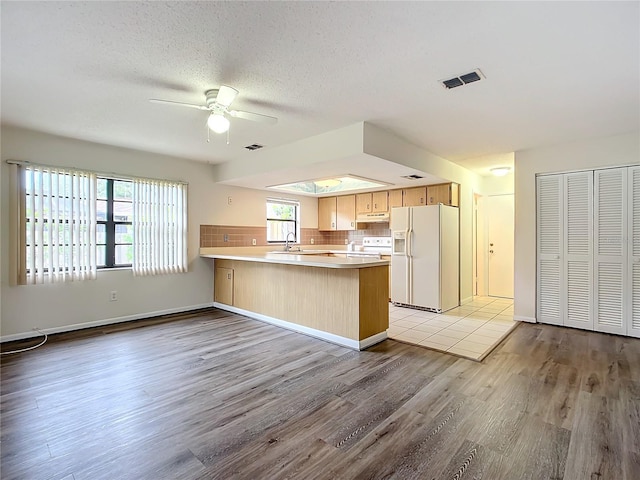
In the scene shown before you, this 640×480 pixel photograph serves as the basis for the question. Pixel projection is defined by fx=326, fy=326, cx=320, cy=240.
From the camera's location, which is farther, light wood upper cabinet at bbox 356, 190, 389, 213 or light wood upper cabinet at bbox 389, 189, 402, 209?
light wood upper cabinet at bbox 356, 190, 389, 213

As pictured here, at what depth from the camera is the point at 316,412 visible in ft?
7.31

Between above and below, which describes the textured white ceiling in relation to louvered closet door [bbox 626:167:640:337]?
above

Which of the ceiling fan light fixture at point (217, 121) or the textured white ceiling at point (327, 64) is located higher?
the textured white ceiling at point (327, 64)

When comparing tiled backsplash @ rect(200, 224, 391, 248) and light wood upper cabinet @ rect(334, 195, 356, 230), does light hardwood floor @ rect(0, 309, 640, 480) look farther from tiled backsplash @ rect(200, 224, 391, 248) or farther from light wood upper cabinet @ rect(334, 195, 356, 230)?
light wood upper cabinet @ rect(334, 195, 356, 230)

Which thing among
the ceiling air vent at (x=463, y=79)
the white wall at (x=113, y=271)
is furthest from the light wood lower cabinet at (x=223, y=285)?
the ceiling air vent at (x=463, y=79)

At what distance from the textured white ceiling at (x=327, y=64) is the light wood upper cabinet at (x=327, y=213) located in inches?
134

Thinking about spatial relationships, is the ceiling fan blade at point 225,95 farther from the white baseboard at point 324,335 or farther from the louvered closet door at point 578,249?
the louvered closet door at point 578,249

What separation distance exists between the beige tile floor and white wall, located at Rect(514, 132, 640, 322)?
0.39 meters

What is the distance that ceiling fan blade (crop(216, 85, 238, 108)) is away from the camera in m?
2.48

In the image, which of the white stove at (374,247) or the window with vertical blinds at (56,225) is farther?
the white stove at (374,247)

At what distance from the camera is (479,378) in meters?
2.75

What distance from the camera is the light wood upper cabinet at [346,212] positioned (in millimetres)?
6637

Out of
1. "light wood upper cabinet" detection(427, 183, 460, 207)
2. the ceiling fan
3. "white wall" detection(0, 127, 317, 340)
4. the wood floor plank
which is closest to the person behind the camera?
the wood floor plank

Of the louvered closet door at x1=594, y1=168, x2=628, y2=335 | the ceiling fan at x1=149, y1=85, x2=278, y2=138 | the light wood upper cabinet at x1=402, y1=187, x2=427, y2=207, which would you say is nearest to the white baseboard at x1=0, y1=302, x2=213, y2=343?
the ceiling fan at x1=149, y1=85, x2=278, y2=138
